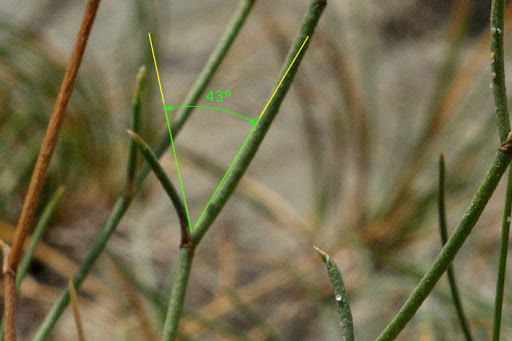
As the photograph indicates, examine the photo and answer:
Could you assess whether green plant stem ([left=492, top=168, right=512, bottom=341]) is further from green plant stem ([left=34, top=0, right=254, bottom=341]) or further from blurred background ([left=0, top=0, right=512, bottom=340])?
blurred background ([left=0, top=0, right=512, bottom=340])

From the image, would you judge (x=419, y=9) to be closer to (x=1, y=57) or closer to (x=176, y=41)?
(x=176, y=41)

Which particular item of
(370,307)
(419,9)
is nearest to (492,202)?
(370,307)

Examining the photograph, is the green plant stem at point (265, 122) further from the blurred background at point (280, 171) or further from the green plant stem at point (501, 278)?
the blurred background at point (280, 171)

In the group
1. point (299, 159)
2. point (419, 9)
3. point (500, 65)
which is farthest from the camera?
point (419, 9)

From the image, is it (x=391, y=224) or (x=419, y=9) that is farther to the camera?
(x=419, y=9)

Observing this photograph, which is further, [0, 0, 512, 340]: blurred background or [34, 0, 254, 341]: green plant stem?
[0, 0, 512, 340]: blurred background

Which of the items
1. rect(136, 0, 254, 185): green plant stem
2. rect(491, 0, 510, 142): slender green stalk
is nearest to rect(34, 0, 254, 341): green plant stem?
rect(136, 0, 254, 185): green plant stem
